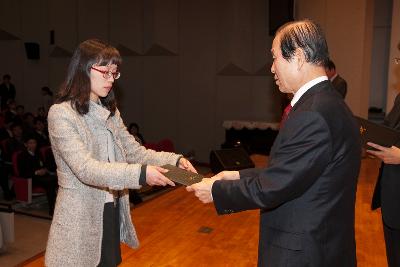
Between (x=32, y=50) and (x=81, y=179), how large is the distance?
34.6 feet

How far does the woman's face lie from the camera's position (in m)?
1.94

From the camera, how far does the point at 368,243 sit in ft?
12.4

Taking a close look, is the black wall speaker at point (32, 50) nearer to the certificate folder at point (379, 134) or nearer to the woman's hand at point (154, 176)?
the certificate folder at point (379, 134)

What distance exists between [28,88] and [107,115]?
10666 mm

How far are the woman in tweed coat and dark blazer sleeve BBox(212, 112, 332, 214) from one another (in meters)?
0.49

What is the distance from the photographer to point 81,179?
6.04ft

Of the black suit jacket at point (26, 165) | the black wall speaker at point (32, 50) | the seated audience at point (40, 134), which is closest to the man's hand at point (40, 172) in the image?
the black suit jacket at point (26, 165)

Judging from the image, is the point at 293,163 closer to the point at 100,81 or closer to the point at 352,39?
the point at 100,81

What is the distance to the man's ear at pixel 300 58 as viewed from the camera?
157 centimetres

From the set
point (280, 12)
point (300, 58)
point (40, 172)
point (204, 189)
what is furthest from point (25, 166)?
point (300, 58)

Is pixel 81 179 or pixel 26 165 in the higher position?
pixel 81 179

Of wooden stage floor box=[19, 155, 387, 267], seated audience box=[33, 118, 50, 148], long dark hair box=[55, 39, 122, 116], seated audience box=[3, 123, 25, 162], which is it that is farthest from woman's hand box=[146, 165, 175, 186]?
seated audience box=[33, 118, 50, 148]

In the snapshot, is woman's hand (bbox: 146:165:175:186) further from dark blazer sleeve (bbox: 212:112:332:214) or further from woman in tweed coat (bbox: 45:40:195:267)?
dark blazer sleeve (bbox: 212:112:332:214)

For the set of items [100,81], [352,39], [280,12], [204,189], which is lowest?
[204,189]
